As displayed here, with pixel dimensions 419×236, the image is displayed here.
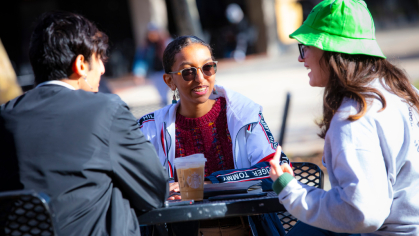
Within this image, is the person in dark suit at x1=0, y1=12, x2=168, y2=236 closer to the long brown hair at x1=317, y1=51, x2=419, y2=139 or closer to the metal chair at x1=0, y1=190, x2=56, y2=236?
the metal chair at x1=0, y1=190, x2=56, y2=236

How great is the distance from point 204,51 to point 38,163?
139 centimetres

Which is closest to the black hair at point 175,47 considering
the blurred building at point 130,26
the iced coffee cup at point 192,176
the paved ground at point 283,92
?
the iced coffee cup at point 192,176

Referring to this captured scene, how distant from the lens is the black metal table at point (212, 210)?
1.90 m

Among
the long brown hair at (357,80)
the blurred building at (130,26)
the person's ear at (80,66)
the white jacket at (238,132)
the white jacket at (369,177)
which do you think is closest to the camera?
the white jacket at (369,177)

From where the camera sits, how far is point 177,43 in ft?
9.17

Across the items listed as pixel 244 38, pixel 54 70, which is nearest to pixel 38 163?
pixel 54 70

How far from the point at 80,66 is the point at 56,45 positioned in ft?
0.50

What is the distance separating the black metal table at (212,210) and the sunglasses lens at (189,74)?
101 cm

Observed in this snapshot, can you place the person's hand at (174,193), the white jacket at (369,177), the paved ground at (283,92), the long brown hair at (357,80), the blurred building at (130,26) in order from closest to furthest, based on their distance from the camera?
the white jacket at (369,177), the long brown hair at (357,80), the person's hand at (174,193), the paved ground at (283,92), the blurred building at (130,26)

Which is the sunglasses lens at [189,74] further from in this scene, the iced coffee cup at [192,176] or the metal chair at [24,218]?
the metal chair at [24,218]

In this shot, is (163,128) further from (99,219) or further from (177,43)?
(99,219)

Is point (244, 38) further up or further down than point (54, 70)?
further down

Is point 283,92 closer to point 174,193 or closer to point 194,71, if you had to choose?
point 194,71

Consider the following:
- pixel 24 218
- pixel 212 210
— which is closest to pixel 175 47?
pixel 212 210
